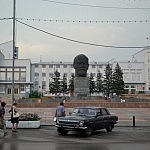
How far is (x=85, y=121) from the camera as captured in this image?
15336 millimetres

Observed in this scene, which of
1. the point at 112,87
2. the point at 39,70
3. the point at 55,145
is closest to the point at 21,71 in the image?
the point at 39,70

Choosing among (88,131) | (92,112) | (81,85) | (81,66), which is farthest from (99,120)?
(81,66)

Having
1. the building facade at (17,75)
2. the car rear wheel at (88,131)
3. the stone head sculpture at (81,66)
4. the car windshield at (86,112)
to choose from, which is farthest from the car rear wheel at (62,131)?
the building facade at (17,75)

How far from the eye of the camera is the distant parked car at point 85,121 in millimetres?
15305

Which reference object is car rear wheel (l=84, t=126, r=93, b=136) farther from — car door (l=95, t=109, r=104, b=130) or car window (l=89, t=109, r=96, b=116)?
car window (l=89, t=109, r=96, b=116)

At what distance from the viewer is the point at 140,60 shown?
13175cm

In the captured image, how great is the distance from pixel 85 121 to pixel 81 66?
31.7m

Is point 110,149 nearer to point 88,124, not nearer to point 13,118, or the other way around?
point 88,124

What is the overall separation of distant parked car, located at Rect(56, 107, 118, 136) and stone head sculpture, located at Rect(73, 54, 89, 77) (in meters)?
28.3

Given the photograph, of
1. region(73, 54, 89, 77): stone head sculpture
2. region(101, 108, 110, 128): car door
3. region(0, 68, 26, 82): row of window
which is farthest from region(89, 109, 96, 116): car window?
region(0, 68, 26, 82): row of window

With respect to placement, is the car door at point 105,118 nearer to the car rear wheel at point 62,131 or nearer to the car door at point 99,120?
the car door at point 99,120

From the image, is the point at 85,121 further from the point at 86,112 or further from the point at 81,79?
the point at 81,79

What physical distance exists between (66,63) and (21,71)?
19494mm

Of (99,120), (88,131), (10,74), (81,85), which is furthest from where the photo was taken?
(10,74)
